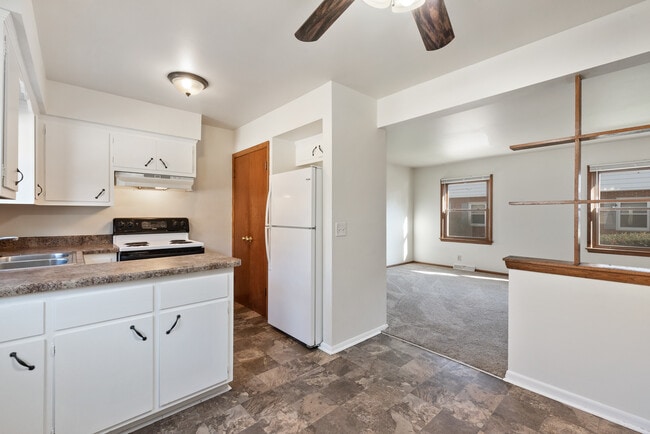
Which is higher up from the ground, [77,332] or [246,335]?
[77,332]

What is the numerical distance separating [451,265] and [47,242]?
22.2ft

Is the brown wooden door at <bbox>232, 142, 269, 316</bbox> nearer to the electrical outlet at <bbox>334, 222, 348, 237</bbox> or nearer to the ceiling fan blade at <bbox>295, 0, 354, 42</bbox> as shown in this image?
the electrical outlet at <bbox>334, 222, 348, 237</bbox>

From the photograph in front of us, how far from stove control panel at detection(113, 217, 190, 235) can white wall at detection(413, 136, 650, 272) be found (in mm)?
5441

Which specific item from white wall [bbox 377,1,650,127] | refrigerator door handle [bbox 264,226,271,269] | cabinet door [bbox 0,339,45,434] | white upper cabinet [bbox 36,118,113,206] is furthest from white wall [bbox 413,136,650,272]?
cabinet door [bbox 0,339,45,434]

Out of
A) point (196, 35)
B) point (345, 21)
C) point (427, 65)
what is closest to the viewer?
point (345, 21)

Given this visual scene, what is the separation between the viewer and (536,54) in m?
2.00

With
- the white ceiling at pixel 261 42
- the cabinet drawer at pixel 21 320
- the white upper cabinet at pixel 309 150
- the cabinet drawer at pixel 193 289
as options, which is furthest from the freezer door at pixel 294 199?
the cabinet drawer at pixel 21 320

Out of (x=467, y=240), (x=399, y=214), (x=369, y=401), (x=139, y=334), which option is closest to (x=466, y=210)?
(x=467, y=240)

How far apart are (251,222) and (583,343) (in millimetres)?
3250

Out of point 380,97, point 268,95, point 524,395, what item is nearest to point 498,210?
point 380,97

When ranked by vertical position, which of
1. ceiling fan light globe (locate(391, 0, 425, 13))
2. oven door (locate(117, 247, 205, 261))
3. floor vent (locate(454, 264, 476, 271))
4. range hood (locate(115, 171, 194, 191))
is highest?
ceiling fan light globe (locate(391, 0, 425, 13))

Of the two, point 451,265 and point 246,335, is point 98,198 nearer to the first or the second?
point 246,335

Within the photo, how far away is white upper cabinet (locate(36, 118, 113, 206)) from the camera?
8.73ft

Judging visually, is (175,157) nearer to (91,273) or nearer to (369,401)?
(91,273)
